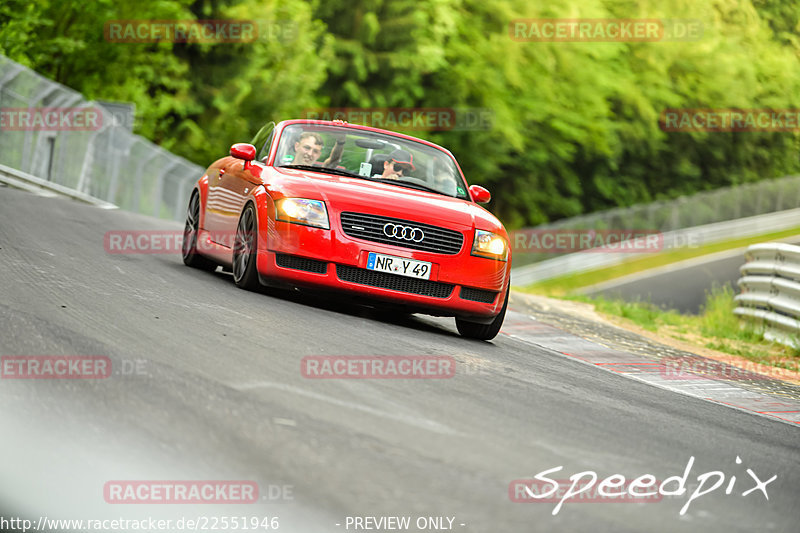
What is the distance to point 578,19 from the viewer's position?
155ft

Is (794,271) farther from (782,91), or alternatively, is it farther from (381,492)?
(782,91)

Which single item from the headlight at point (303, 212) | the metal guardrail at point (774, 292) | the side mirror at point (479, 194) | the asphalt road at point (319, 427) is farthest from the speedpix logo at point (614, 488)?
the metal guardrail at point (774, 292)

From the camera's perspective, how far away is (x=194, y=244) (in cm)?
1140

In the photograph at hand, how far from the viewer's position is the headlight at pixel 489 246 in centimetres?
913

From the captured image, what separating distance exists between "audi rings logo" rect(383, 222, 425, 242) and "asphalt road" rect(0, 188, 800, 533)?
0.77m

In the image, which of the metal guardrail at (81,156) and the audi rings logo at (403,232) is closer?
the audi rings logo at (403,232)

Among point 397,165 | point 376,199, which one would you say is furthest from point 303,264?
point 397,165

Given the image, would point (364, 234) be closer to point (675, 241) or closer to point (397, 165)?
point (397, 165)

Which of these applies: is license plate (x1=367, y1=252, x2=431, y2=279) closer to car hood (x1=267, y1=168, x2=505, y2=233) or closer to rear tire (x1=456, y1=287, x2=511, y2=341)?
car hood (x1=267, y1=168, x2=505, y2=233)

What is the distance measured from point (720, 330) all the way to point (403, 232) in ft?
26.0

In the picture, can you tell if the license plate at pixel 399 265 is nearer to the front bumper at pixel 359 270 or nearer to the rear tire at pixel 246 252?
the front bumper at pixel 359 270

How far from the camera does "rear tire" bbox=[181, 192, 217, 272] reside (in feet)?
37.3

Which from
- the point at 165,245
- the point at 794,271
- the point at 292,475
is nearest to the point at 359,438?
the point at 292,475

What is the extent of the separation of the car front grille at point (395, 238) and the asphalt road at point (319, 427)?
722 millimetres
